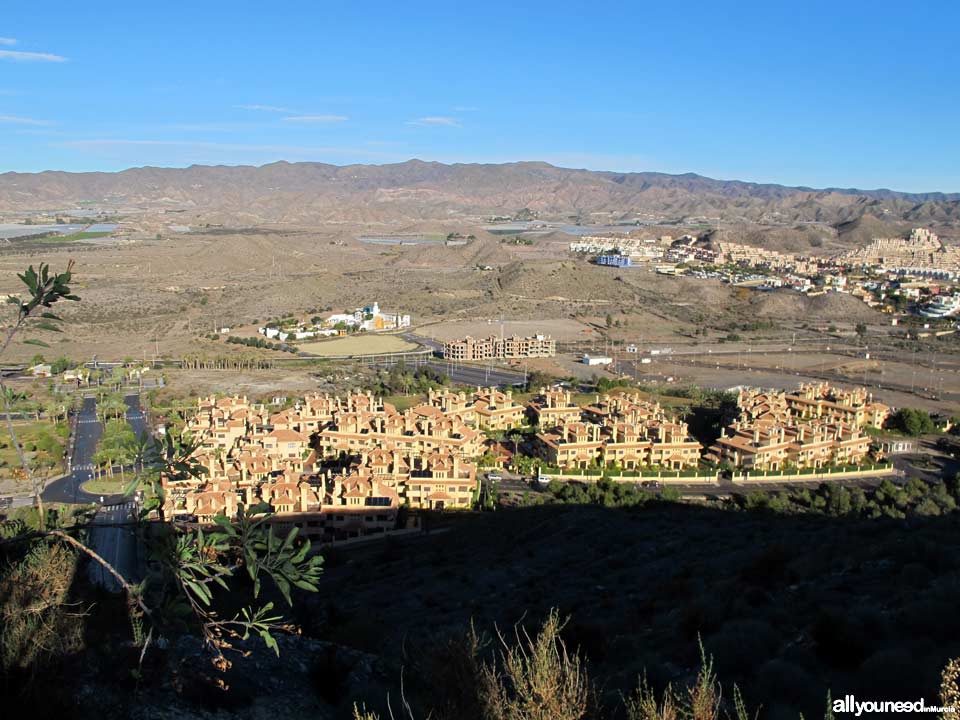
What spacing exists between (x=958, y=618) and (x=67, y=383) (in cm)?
2816

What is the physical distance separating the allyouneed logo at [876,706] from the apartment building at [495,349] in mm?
29996

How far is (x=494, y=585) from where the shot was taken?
9.85 m

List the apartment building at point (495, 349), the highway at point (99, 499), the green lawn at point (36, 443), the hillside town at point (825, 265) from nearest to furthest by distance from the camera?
A: 1. the highway at point (99, 499)
2. the green lawn at point (36, 443)
3. the apartment building at point (495, 349)
4. the hillside town at point (825, 265)

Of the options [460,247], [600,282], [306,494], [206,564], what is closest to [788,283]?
[600,282]

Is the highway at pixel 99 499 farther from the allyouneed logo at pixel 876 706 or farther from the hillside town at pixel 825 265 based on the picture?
the hillside town at pixel 825 265

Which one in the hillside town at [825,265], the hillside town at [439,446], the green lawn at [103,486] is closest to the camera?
the hillside town at [439,446]

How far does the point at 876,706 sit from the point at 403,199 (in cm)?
16049

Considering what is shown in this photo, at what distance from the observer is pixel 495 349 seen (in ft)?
113

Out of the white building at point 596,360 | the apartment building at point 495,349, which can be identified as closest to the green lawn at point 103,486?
the apartment building at point 495,349

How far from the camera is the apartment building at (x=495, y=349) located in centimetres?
3397

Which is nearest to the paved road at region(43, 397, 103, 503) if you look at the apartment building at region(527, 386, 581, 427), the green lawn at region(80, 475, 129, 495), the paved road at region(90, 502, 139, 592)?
the green lawn at region(80, 475, 129, 495)

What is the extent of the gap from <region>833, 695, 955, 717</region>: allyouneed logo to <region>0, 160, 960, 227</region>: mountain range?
116m

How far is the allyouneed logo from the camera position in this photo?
369 centimetres

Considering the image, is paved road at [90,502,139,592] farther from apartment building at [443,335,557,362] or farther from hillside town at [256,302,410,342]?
hillside town at [256,302,410,342]
